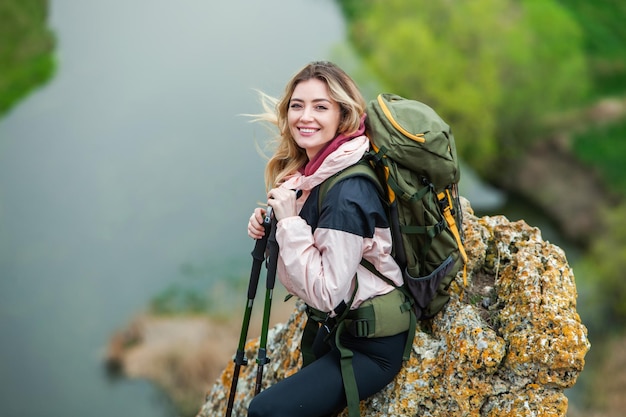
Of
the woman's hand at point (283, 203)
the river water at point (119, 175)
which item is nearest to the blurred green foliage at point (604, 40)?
the river water at point (119, 175)

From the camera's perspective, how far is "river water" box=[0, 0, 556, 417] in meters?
19.4

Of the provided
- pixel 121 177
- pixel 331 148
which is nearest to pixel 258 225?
pixel 331 148

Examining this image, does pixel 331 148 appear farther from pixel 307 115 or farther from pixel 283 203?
pixel 283 203

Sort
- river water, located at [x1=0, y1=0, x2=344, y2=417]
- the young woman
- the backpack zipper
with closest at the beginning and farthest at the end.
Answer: the young woman → the backpack zipper → river water, located at [x1=0, y1=0, x2=344, y2=417]

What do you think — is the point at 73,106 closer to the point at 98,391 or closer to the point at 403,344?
the point at 98,391

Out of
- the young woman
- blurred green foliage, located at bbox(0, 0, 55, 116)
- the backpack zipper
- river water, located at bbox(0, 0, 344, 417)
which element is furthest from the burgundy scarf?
blurred green foliage, located at bbox(0, 0, 55, 116)

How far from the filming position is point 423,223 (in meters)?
4.35

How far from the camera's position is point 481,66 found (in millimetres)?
28453

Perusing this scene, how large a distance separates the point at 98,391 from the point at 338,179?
16105 millimetres

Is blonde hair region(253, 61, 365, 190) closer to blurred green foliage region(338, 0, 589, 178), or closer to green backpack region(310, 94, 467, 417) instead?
green backpack region(310, 94, 467, 417)

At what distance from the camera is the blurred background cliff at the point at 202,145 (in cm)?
2002

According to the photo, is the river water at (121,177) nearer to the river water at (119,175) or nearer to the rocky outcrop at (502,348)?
the river water at (119,175)

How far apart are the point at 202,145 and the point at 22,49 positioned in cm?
920

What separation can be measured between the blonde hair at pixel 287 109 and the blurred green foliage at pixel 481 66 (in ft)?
76.7
